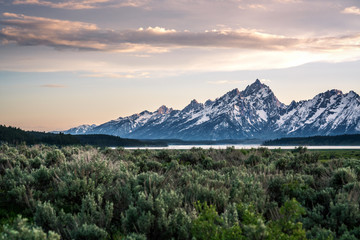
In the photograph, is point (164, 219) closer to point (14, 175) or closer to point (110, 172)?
point (110, 172)

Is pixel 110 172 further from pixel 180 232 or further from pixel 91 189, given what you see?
pixel 180 232

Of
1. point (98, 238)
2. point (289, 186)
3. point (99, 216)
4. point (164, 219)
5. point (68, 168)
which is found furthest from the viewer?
point (68, 168)

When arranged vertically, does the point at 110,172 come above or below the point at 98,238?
above

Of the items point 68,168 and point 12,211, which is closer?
point 12,211

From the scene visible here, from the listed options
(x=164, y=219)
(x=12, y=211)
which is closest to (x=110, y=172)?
(x=12, y=211)

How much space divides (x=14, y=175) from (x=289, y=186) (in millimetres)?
10815

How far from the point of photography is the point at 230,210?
916 centimetres

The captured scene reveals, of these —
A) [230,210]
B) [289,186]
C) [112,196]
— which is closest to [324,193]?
[289,186]

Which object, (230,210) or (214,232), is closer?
(214,232)

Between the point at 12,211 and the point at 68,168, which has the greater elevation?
the point at 68,168

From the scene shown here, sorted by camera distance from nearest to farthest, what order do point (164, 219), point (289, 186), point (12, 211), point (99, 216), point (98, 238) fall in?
point (98, 238) → point (164, 219) → point (99, 216) → point (12, 211) → point (289, 186)

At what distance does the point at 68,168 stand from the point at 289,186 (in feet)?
29.2

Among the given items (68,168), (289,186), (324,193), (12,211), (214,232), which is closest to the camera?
(214,232)

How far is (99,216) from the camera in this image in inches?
359
